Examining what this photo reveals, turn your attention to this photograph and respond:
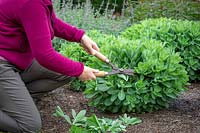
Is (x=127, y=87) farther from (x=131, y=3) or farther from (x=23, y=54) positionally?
(x=131, y=3)

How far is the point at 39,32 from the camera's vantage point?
120 inches

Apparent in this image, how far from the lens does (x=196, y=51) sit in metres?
5.40

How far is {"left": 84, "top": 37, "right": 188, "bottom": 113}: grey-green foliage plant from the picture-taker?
407 cm

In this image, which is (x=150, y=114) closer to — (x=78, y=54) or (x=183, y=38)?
(x=78, y=54)

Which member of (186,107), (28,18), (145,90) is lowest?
(186,107)

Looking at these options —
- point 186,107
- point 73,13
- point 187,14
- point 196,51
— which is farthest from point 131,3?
point 186,107

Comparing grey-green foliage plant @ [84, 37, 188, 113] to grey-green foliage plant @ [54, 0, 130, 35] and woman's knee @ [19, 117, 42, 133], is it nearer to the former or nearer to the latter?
woman's knee @ [19, 117, 42, 133]

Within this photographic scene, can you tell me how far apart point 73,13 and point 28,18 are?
402 cm

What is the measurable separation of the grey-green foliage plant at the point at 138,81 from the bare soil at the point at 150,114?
125 mm

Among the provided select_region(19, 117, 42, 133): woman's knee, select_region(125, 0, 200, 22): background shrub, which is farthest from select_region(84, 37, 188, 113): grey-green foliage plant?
select_region(125, 0, 200, 22): background shrub

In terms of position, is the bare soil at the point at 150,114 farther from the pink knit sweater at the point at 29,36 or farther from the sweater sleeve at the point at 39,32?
the sweater sleeve at the point at 39,32

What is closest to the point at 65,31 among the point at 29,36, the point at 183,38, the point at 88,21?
the point at 29,36

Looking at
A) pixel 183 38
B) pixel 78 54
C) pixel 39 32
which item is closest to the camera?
pixel 39 32

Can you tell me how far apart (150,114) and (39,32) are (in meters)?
1.61
